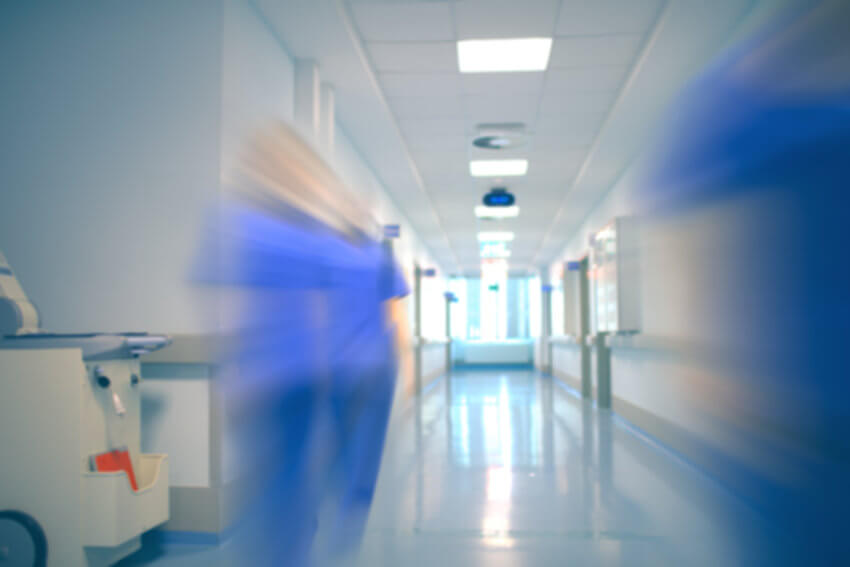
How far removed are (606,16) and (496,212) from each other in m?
5.13

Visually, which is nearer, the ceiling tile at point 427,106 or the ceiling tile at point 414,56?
the ceiling tile at point 414,56

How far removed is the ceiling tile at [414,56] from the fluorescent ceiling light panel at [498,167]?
2.08 metres

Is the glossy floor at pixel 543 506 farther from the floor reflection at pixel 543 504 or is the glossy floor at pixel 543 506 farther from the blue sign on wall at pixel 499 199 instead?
the blue sign on wall at pixel 499 199

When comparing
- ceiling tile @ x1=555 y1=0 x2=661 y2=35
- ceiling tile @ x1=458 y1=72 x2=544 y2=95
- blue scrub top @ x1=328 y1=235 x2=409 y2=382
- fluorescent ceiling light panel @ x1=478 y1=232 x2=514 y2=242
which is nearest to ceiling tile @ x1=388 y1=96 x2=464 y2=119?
ceiling tile @ x1=458 y1=72 x2=544 y2=95

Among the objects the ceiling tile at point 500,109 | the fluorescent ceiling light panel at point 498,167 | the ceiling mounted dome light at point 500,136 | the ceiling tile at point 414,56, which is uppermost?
the ceiling tile at point 414,56

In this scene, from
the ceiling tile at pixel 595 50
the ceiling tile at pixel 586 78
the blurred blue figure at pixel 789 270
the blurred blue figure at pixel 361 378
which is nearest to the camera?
the blurred blue figure at pixel 789 270

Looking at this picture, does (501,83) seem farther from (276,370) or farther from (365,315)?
(276,370)

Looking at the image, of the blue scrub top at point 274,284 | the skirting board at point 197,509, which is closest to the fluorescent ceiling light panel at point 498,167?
the skirting board at point 197,509

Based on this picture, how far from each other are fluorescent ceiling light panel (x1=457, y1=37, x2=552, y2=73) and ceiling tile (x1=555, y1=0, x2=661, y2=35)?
202 millimetres

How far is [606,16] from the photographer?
3117mm

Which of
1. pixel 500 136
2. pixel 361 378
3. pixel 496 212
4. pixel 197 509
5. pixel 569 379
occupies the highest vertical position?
pixel 500 136

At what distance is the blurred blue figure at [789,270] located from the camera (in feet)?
1.98

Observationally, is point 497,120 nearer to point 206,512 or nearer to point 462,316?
point 206,512

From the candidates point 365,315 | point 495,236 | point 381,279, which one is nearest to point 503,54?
point 381,279
